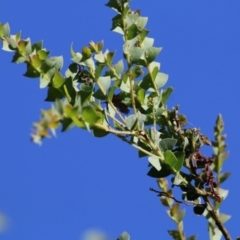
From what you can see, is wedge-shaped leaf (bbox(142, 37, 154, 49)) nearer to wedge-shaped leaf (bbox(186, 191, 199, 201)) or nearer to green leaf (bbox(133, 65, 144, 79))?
green leaf (bbox(133, 65, 144, 79))

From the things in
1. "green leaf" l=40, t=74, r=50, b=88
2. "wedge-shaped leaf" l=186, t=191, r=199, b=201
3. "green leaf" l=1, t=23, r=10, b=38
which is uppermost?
"green leaf" l=1, t=23, r=10, b=38

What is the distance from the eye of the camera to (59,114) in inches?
50.6

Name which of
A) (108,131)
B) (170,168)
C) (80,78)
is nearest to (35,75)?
(80,78)

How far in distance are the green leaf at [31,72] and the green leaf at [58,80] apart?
0.07 m

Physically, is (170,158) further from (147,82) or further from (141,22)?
(141,22)

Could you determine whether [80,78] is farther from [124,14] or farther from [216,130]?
[216,130]

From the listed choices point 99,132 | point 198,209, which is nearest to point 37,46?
point 99,132

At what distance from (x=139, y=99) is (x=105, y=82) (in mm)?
102

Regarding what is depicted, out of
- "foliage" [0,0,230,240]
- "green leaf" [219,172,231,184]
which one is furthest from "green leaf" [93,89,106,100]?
"green leaf" [219,172,231,184]

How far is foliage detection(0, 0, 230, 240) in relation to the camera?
168 cm

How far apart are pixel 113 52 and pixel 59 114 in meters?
0.59

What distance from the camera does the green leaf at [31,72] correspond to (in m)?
1.75

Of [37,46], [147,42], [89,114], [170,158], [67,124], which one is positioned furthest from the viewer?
[147,42]

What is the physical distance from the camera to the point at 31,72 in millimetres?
1764
